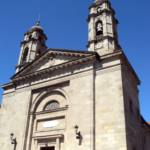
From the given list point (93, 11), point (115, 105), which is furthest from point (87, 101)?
point (93, 11)

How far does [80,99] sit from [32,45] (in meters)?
10.7

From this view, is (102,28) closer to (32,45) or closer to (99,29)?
(99,29)

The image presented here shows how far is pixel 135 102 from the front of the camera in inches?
767

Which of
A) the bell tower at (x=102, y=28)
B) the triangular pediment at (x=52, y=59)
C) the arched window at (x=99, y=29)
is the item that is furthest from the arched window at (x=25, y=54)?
the arched window at (x=99, y=29)

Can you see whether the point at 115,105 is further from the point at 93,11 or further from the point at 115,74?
the point at 93,11

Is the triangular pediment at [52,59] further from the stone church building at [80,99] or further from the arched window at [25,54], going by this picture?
the arched window at [25,54]

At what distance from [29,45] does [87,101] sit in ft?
37.7

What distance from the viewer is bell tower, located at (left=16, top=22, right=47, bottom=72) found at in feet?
82.4

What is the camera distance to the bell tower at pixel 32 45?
25.1 m

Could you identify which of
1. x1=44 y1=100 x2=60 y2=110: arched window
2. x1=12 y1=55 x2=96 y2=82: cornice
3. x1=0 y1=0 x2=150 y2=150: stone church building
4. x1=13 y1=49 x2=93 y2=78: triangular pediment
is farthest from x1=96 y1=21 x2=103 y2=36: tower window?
x1=44 y1=100 x2=60 y2=110: arched window

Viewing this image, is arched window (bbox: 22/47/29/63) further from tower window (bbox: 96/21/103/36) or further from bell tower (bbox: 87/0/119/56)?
tower window (bbox: 96/21/103/36)

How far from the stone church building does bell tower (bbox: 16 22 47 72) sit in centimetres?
240

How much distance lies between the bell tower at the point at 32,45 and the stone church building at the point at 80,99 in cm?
240

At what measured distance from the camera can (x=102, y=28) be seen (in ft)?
70.4
